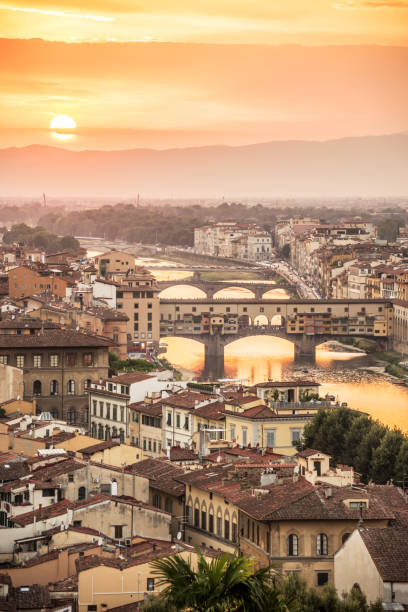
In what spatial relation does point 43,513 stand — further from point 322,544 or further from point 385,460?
point 385,460

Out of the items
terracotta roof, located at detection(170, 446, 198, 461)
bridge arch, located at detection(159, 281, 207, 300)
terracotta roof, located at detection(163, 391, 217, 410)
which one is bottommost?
bridge arch, located at detection(159, 281, 207, 300)

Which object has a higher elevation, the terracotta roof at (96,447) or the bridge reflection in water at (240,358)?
the terracotta roof at (96,447)

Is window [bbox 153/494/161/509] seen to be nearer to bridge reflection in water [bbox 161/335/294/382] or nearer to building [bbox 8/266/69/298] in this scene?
bridge reflection in water [bbox 161/335/294/382]

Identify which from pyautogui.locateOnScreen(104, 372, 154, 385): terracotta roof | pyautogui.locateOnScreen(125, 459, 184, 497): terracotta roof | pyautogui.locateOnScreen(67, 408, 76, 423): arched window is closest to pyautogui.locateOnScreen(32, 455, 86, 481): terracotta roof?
pyautogui.locateOnScreen(125, 459, 184, 497): terracotta roof

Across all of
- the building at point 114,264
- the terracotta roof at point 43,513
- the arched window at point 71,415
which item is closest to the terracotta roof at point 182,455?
the terracotta roof at point 43,513

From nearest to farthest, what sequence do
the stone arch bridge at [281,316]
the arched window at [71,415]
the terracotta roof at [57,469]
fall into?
the terracotta roof at [57,469] < the arched window at [71,415] < the stone arch bridge at [281,316]

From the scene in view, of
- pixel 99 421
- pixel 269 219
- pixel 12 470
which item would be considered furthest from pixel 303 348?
pixel 269 219

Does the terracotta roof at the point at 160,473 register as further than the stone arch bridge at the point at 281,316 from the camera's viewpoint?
No

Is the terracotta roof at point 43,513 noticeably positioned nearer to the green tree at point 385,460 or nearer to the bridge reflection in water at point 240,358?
the green tree at point 385,460
